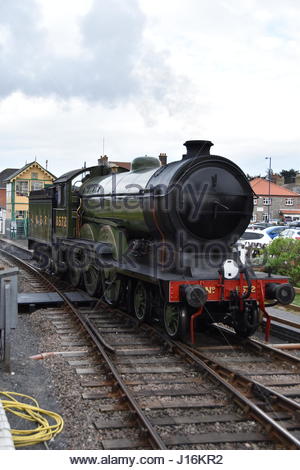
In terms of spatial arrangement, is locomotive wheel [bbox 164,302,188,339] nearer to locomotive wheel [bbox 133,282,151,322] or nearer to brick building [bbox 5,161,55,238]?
locomotive wheel [bbox 133,282,151,322]

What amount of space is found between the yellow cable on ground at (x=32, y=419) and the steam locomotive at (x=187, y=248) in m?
2.86

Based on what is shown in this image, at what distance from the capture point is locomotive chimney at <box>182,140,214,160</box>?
341 inches

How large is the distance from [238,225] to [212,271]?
1065mm

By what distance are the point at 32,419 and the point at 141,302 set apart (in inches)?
187

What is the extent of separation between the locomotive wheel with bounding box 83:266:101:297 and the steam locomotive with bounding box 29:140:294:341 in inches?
47.3

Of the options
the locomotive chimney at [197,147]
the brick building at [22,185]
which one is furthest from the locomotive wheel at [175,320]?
the brick building at [22,185]

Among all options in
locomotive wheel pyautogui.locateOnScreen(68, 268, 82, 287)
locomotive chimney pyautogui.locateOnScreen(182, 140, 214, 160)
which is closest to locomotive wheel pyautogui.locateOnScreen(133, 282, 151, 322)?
locomotive chimney pyautogui.locateOnScreen(182, 140, 214, 160)

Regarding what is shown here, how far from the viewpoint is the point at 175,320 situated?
8453 mm

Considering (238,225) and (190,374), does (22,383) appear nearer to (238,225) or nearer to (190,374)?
(190,374)

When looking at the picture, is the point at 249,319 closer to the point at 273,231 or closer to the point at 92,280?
the point at 92,280

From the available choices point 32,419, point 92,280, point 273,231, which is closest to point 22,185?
point 273,231

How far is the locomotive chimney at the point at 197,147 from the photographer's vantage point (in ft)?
28.4

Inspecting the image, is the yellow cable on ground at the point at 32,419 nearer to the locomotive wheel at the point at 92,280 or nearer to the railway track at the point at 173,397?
the railway track at the point at 173,397
